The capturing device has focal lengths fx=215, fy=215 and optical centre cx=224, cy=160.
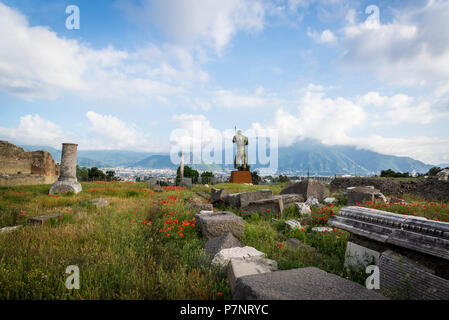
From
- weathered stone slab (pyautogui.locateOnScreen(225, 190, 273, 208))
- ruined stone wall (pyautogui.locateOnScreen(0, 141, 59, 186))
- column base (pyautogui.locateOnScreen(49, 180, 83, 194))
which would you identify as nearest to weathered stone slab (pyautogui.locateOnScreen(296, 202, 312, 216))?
weathered stone slab (pyautogui.locateOnScreen(225, 190, 273, 208))

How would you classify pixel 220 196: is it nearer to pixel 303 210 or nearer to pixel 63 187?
pixel 303 210

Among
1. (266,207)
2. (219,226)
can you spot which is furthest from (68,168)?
(219,226)

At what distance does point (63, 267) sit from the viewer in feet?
9.87

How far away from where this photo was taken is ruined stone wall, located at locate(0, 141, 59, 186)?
19.0 metres

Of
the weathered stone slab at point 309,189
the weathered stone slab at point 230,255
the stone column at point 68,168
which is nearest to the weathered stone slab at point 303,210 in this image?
the weathered stone slab at point 309,189

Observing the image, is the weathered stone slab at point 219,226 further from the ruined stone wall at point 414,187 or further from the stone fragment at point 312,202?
the ruined stone wall at point 414,187

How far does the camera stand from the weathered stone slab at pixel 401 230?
2.39m

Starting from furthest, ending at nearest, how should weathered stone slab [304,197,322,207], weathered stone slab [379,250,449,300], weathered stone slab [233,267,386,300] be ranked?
weathered stone slab [304,197,322,207]
weathered stone slab [379,250,449,300]
weathered stone slab [233,267,386,300]

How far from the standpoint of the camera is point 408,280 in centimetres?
240

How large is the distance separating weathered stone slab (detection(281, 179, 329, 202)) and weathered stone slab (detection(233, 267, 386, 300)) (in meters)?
8.51

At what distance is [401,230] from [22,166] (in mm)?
29003

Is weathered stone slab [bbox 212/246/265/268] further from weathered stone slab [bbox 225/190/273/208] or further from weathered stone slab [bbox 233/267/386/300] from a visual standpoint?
weathered stone slab [bbox 225/190/273/208]
